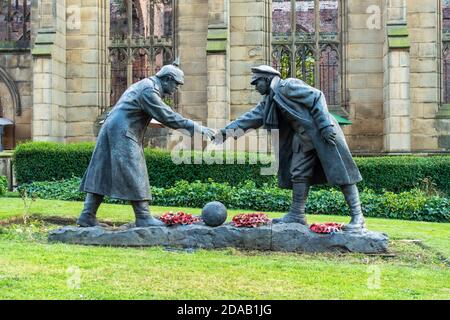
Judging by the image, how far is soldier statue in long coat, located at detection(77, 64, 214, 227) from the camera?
7.67 meters

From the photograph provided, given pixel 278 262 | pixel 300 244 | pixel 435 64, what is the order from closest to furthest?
pixel 278 262
pixel 300 244
pixel 435 64

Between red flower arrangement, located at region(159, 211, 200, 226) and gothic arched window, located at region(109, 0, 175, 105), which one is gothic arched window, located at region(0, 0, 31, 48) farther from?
red flower arrangement, located at region(159, 211, 200, 226)

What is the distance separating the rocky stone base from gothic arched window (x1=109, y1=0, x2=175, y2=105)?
12912 mm

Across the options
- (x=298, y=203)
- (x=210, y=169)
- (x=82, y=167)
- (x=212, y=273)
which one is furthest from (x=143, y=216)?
(x=82, y=167)

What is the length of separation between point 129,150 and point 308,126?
7.44ft

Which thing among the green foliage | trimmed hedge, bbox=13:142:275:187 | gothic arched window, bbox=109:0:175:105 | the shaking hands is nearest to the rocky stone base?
the shaking hands

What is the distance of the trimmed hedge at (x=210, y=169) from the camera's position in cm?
1449

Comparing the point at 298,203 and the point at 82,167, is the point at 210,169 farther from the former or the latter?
the point at 298,203

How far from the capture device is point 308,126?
7.72 metres

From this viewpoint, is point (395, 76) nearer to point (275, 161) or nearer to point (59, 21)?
point (275, 161)

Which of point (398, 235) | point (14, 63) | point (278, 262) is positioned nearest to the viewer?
point (278, 262)
